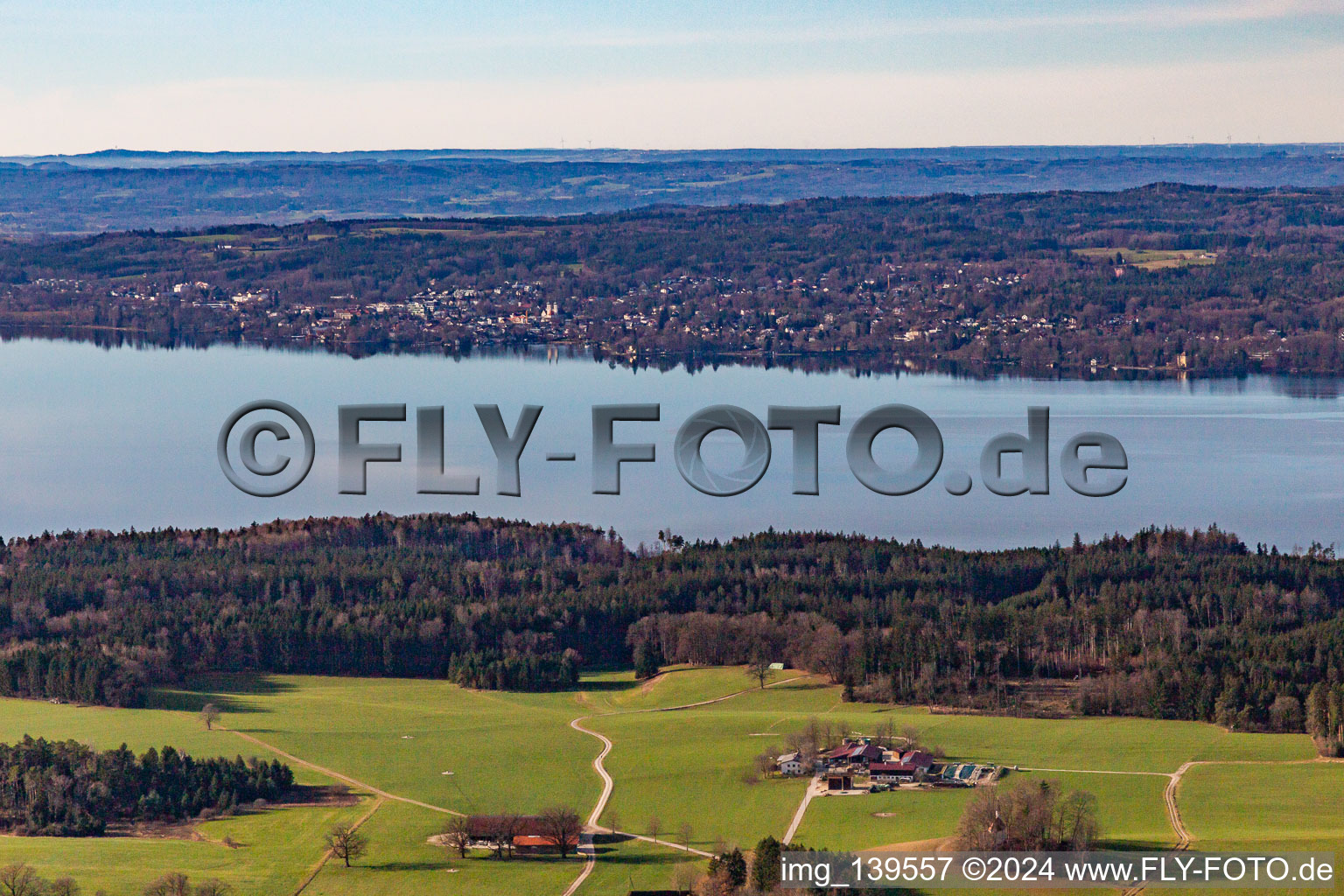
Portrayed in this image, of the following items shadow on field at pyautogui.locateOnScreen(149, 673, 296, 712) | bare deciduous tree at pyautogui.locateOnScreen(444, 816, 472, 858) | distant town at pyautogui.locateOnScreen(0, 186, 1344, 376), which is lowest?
shadow on field at pyautogui.locateOnScreen(149, 673, 296, 712)

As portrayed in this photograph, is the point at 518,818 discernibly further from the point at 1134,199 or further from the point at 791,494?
the point at 1134,199

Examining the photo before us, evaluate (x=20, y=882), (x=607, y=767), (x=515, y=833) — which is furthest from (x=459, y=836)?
(x=20, y=882)

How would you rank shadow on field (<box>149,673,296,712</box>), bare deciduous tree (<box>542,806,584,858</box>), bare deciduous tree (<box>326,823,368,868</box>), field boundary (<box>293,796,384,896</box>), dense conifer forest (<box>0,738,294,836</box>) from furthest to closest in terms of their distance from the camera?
shadow on field (<box>149,673,296,712</box>), dense conifer forest (<box>0,738,294,836</box>), bare deciduous tree (<box>542,806,584,858</box>), bare deciduous tree (<box>326,823,368,868</box>), field boundary (<box>293,796,384,896</box>)

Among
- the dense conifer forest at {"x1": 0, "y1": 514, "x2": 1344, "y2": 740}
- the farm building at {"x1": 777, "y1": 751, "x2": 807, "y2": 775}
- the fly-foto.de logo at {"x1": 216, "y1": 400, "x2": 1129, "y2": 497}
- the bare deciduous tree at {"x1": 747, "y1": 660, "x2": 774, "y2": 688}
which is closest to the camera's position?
the farm building at {"x1": 777, "y1": 751, "x2": 807, "y2": 775}

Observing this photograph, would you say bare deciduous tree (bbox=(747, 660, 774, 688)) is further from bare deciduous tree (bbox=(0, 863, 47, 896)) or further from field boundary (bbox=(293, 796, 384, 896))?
bare deciduous tree (bbox=(0, 863, 47, 896))

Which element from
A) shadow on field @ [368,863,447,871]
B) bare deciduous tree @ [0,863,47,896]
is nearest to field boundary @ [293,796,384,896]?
shadow on field @ [368,863,447,871]

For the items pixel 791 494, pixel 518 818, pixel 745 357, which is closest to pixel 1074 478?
pixel 791 494
